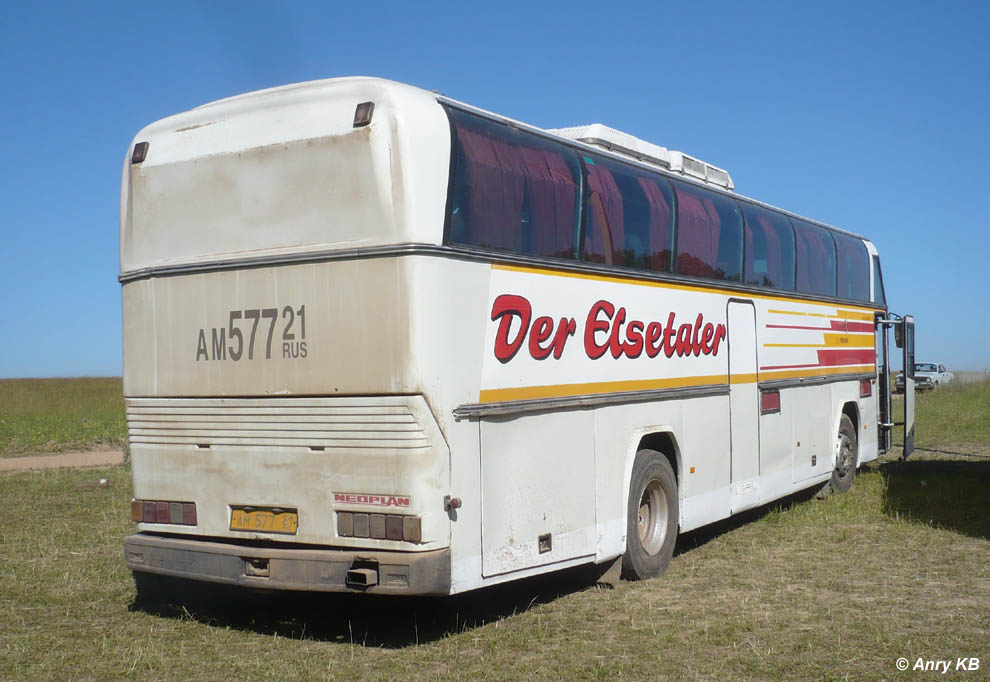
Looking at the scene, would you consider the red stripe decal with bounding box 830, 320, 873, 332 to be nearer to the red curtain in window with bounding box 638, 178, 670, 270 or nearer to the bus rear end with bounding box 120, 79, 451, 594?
the red curtain in window with bounding box 638, 178, 670, 270

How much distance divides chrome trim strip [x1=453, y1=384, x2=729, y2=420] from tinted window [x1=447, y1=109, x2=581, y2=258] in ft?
3.36

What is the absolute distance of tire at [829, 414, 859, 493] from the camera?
13.9 meters

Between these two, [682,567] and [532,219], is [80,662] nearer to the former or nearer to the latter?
[532,219]

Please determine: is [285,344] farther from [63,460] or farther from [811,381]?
[63,460]

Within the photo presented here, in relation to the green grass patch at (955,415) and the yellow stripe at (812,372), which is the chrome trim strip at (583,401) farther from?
the green grass patch at (955,415)

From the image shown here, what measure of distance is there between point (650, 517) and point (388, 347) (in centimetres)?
371

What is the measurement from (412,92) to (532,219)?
129 cm

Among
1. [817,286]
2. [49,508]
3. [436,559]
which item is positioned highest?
[817,286]

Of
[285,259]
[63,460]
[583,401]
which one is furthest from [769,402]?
[63,460]

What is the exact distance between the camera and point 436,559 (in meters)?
6.34

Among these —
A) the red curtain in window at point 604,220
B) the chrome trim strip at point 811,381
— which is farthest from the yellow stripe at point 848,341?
the red curtain in window at point 604,220

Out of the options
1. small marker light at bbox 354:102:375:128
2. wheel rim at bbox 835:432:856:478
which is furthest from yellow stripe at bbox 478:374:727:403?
wheel rim at bbox 835:432:856:478

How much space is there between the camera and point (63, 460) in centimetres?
2161

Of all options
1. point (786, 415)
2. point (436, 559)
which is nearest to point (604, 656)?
point (436, 559)
